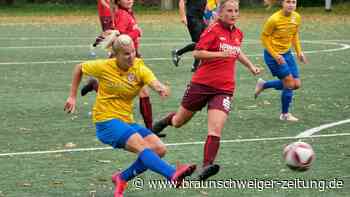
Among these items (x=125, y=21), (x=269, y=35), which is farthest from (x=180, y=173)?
(x=269, y=35)

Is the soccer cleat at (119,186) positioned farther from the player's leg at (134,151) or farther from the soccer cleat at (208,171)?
the soccer cleat at (208,171)

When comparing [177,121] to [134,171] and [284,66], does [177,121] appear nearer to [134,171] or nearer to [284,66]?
[134,171]

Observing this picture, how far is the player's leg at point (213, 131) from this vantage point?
8.72 metres

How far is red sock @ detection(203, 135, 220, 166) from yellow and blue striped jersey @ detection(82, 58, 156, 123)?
95 centimetres

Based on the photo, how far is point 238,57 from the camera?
9938 millimetres

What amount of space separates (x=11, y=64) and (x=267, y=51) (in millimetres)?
8272

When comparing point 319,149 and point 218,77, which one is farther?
point 319,149

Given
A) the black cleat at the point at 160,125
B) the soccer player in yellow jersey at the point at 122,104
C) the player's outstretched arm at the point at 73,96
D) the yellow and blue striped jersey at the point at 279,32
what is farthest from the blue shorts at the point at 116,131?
the yellow and blue striped jersey at the point at 279,32

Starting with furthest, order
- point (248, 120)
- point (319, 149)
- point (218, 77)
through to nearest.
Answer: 1. point (248, 120)
2. point (319, 149)
3. point (218, 77)

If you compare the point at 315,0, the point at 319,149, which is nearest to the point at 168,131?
the point at 319,149

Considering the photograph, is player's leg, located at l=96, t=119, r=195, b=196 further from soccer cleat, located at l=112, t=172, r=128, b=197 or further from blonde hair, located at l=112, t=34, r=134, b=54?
blonde hair, located at l=112, t=34, r=134, b=54

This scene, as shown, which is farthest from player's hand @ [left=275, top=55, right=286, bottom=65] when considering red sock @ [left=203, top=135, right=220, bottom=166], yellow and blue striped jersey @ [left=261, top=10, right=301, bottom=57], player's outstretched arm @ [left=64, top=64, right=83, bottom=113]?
player's outstretched arm @ [left=64, top=64, right=83, bottom=113]

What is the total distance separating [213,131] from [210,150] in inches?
8.3

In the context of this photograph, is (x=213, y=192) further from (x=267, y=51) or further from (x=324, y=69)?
(x=324, y=69)
